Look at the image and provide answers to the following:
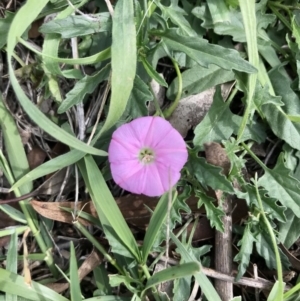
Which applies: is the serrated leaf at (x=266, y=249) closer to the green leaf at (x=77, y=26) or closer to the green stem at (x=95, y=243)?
the green stem at (x=95, y=243)

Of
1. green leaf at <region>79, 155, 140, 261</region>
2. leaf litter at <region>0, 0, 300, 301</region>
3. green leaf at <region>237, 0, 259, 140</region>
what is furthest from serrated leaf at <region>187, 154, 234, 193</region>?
green leaf at <region>79, 155, 140, 261</region>

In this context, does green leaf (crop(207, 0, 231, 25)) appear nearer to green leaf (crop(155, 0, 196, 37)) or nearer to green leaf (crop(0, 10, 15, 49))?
green leaf (crop(155, 0, 196, 37))

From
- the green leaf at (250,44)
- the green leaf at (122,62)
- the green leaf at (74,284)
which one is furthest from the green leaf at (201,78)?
the green leaf at (74,284)

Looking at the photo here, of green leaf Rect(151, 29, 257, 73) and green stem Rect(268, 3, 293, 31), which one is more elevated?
green stem Rect(268, 3, 293, 31)

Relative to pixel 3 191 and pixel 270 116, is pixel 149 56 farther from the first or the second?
pixel 3 191

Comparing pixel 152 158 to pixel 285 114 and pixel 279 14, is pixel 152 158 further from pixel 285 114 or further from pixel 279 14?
pixel 279 14

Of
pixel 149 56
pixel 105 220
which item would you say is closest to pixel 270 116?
pixel 149 56
